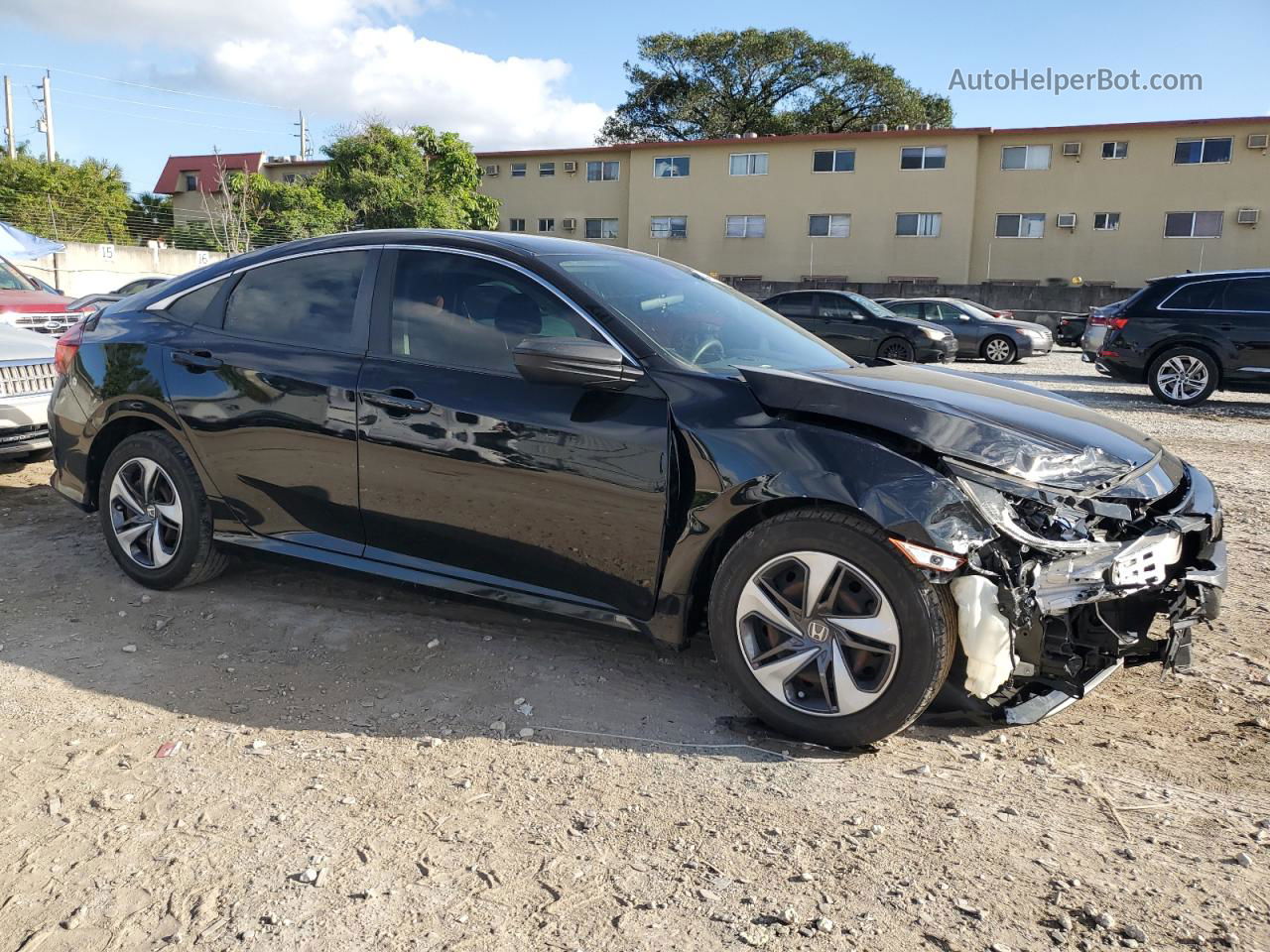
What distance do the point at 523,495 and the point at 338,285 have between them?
1339 millimetres

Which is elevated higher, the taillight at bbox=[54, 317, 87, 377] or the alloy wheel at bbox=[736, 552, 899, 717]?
the taillight at bbox=[54, 317, 87, 377]

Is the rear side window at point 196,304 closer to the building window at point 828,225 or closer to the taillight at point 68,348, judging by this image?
the taillight at point 68,348

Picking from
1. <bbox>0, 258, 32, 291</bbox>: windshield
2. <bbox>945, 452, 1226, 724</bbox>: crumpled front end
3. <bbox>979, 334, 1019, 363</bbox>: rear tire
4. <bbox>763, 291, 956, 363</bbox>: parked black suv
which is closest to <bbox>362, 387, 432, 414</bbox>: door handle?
<bbox>945, 452, 1226, 724</bbox>: crumpled front end

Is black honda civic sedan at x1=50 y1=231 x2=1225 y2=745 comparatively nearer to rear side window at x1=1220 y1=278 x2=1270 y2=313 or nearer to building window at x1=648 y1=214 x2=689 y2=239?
rear side window at x1=1220 y1=278 x2=1270 y2=313

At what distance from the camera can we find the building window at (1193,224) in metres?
34.6

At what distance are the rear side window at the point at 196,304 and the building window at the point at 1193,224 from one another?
38412 millimetres

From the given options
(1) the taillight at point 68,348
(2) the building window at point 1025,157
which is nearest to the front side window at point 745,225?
(2) the building window at point 1025,157

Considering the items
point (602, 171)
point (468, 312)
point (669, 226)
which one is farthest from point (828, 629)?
point (602, 171)

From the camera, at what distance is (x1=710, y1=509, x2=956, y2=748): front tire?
2.87 meters

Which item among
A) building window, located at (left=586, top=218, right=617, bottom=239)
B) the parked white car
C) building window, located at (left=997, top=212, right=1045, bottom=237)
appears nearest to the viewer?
the parked white car

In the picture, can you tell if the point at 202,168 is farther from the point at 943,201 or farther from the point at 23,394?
the point at 23,394

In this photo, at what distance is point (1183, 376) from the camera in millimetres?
12461

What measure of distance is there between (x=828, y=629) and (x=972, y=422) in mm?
815

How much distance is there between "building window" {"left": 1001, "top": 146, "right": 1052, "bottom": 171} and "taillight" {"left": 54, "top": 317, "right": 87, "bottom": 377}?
3808cm
